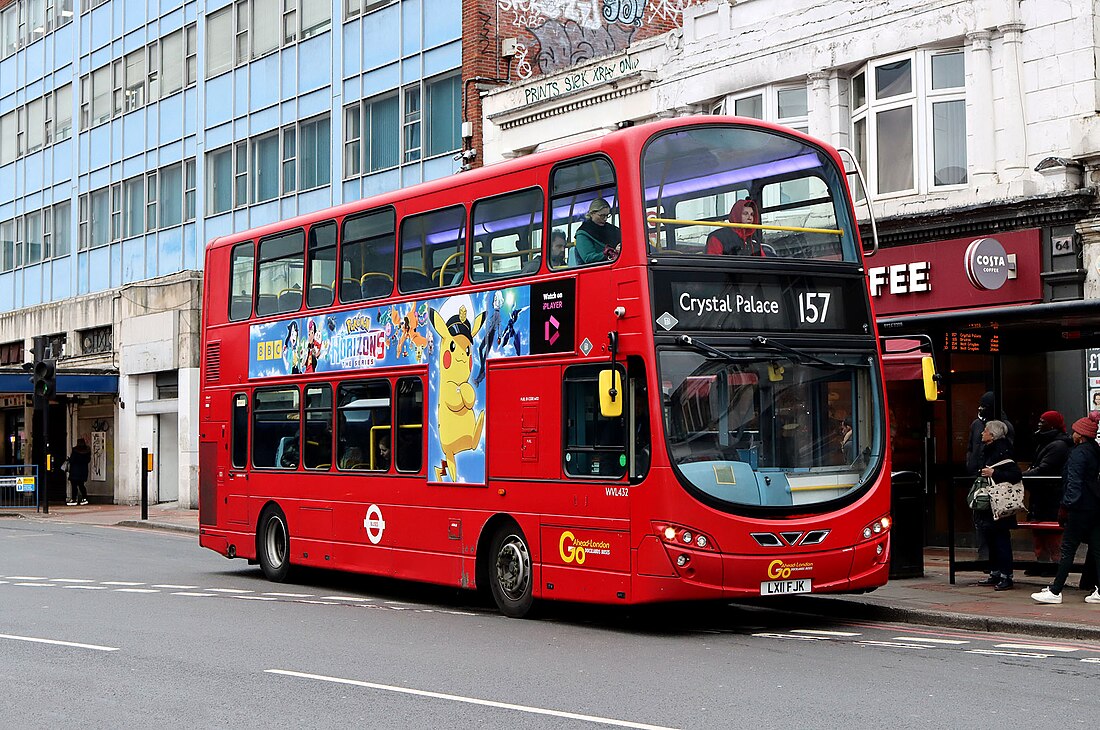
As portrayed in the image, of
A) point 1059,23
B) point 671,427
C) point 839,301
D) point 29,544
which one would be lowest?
point 29,544

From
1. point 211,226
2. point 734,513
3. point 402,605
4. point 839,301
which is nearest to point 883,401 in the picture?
point 839,301

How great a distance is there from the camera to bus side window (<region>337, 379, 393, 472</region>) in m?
15.7

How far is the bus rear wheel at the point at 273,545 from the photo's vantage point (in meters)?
17.9

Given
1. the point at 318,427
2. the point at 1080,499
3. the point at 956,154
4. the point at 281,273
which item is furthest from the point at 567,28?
the point at 1080,499

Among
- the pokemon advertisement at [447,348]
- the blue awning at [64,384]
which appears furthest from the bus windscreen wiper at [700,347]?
the blue awning at [64,384]

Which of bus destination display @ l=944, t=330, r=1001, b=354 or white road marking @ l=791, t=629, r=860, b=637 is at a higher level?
bus destination display @ l=944, t=330, r=1001, b=354

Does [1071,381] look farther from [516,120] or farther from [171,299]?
[171,299]

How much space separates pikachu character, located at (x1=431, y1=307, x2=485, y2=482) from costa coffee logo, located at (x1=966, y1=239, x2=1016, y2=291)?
786cm

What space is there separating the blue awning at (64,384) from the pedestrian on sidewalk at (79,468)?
1.52 metres

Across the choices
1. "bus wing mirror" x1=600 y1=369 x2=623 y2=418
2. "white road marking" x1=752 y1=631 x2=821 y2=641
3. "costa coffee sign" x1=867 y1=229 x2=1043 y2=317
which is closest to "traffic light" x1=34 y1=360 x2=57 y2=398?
"costa coffee sign" x1=867 y1=229 x2=1043 y2=317

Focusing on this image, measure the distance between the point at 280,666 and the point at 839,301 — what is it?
574 cm

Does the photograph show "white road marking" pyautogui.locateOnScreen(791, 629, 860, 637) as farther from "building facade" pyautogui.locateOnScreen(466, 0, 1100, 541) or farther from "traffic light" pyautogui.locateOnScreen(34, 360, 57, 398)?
"traffic light" pyautogui.locateOnScreen(34, 360, 57, 398)

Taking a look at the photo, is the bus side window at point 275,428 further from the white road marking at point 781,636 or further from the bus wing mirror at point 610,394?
the white road marking at point 781,636

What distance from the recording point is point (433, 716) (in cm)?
852
